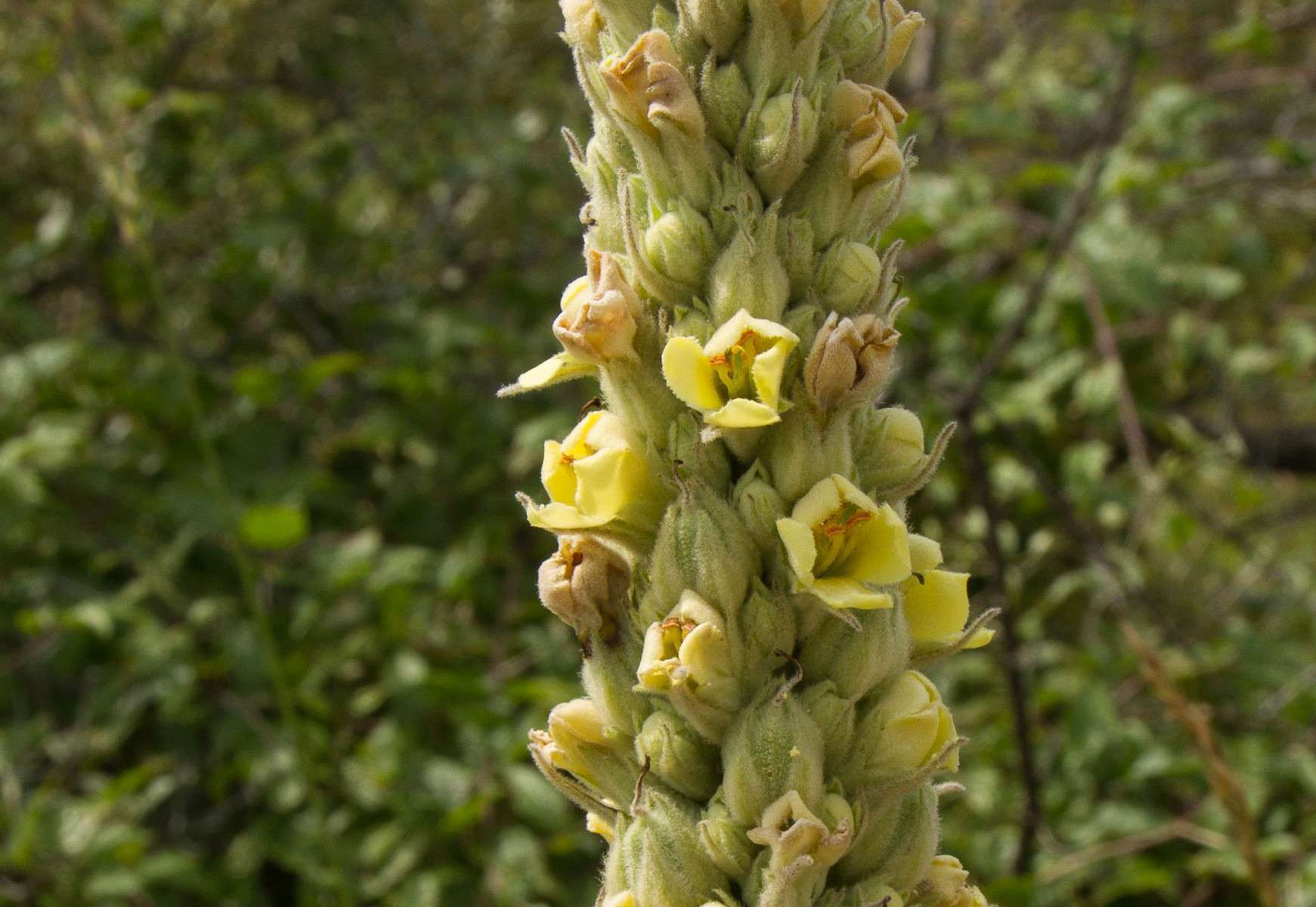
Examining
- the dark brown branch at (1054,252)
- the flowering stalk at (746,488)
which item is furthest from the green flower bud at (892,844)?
the dark brown branch at (1054,252)

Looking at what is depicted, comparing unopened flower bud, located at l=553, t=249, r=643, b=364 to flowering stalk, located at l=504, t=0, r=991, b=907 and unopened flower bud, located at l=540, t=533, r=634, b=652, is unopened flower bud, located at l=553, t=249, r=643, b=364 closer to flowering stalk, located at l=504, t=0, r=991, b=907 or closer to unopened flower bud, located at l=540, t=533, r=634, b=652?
flowering stalk, located at l=504, t=0, r=991, b=907

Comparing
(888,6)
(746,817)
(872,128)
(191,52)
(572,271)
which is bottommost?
(746,817)

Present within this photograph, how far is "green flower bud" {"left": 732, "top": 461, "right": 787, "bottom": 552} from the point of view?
119 centimetres

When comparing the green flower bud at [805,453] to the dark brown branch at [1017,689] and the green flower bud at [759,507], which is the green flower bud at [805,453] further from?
the dark brown branch at [1017,689]

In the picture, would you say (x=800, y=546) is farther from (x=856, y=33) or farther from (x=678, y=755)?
(x=856, y=33)

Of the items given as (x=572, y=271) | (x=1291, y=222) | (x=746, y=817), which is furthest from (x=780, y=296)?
(x=1291, y=222)

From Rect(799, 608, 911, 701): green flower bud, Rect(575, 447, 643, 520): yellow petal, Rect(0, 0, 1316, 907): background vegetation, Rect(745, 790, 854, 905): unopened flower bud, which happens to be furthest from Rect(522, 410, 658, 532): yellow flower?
Rect(0, 0, 1316, 907): background vegetation

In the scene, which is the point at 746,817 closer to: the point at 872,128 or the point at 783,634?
the point at 783,634

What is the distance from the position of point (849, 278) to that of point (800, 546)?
0.28m

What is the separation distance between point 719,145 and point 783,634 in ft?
1.67

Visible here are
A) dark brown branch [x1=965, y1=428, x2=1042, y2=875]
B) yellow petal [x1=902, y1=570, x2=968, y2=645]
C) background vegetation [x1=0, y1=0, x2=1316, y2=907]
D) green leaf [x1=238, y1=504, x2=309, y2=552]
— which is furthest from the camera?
green leaf [x1=238, y1=504, x2=309, y2=552]

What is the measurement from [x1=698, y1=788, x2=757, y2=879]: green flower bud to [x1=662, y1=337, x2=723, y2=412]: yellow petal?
1.31 ft

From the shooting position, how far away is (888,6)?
1.30m

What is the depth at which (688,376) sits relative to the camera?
45.4 inches
